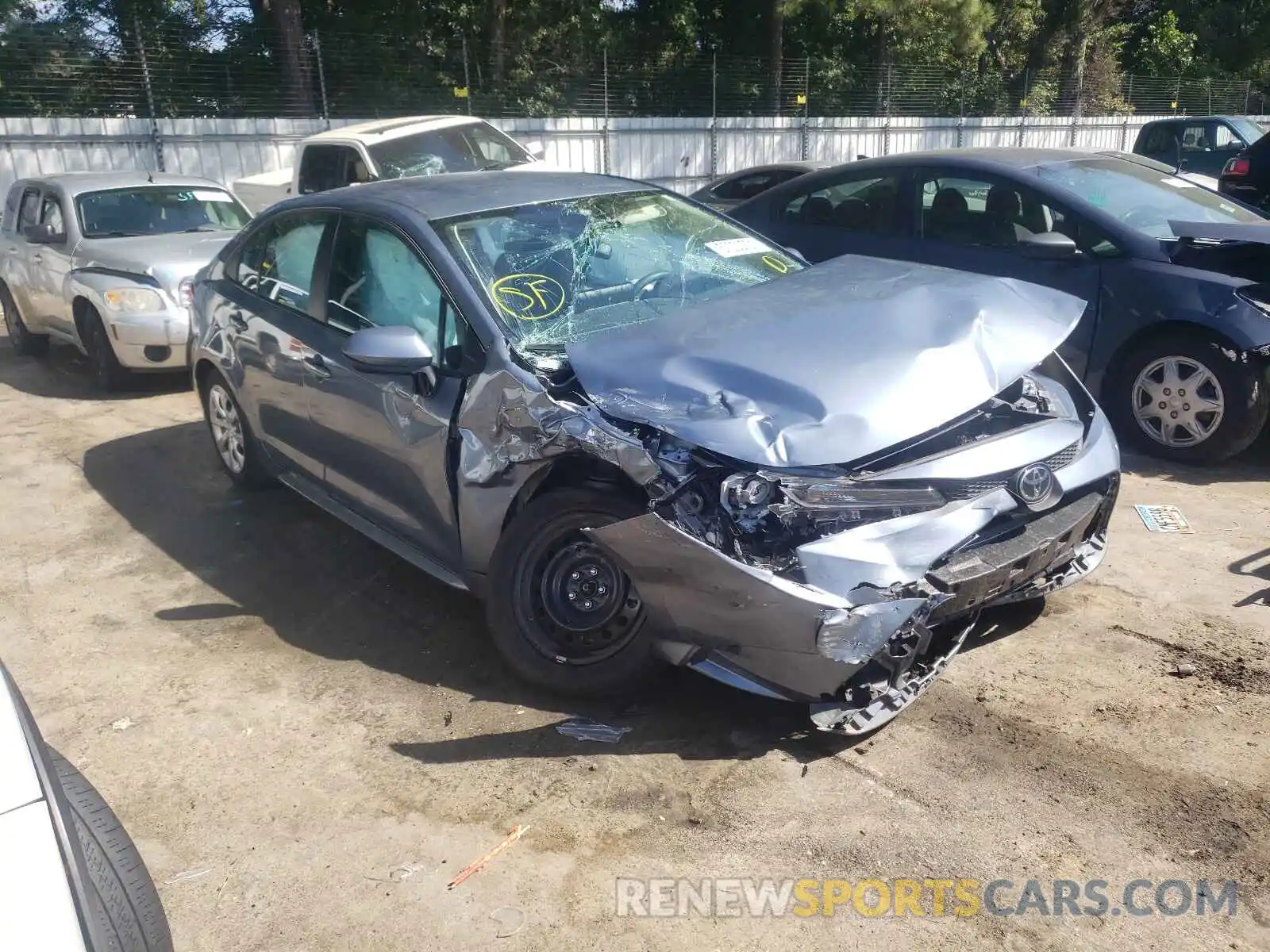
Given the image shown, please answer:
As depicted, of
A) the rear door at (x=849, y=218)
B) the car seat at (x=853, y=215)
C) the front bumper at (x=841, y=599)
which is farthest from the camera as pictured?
the car seat at (x=853, y=215)

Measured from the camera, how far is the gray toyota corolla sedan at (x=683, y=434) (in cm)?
317

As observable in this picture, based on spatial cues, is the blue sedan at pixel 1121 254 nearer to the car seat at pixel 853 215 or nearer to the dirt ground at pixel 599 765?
the car seat at pixel 853 215

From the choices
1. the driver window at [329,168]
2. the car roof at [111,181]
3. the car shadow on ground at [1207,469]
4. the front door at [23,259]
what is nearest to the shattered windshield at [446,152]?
the driver window at [329,168]

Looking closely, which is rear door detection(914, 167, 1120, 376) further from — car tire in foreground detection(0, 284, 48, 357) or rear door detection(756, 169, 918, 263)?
car tire in foreground detection(0, 284, 48, 357)

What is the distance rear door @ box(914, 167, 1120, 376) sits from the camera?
237 inches

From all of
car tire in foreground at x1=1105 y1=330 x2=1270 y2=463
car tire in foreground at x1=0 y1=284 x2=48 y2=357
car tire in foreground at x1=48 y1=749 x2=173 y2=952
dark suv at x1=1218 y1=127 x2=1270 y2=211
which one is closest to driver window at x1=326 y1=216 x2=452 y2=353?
car tire in foreground at x1=48 y1=749 x2=173 y2=952

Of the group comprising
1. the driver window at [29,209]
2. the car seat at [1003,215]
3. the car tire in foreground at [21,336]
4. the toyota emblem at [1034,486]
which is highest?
the car seat at [1003,215]

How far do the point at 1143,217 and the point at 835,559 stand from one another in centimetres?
431

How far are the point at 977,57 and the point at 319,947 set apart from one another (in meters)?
31.0

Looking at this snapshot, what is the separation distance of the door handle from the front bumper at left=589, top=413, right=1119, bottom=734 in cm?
188

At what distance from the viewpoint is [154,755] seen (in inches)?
141

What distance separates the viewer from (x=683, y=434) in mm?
3207

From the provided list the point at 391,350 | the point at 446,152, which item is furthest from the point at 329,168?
the point at 391,350

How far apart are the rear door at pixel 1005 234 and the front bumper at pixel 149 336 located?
5.44 metres
